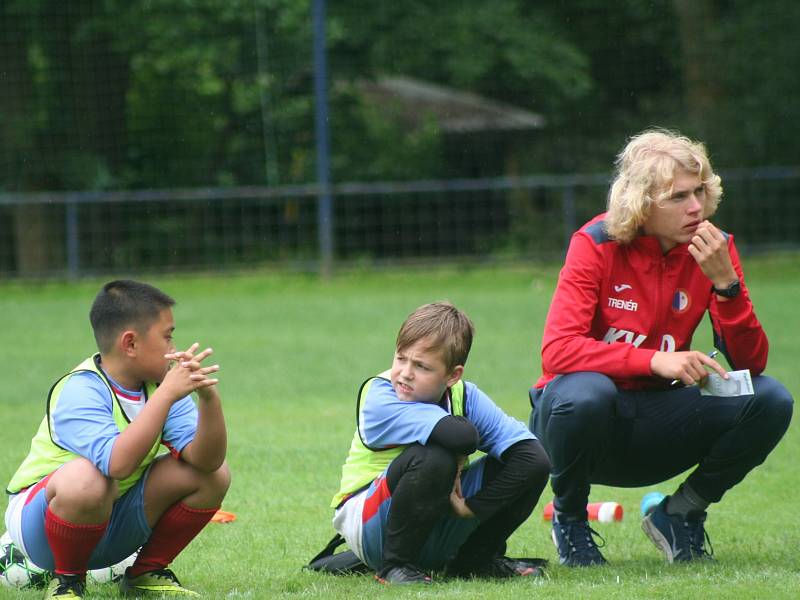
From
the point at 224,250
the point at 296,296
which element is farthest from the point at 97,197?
the point at 296,296

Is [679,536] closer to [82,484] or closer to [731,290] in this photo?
[731,290]

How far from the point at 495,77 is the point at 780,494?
15623mm

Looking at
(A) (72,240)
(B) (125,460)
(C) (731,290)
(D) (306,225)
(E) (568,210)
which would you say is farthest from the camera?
(E) (568,210)

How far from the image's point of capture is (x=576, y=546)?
3.87m

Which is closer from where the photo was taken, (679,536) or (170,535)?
(170,535)

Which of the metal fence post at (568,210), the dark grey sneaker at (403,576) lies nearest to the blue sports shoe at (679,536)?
the dark grey sneaker at (403,576)

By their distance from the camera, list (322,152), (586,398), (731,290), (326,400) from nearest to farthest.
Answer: (586,398), (731,290), (326,400), (322,152)

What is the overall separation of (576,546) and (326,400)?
12.1 ft

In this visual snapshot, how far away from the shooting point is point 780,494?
5027mm

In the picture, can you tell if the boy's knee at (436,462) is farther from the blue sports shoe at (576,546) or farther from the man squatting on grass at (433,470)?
the blue sports shoe at (576,546)

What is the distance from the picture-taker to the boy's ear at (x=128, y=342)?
341 cm

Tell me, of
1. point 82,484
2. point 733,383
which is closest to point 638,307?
point 733,383

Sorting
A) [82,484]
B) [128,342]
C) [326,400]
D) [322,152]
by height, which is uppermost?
[322,152]

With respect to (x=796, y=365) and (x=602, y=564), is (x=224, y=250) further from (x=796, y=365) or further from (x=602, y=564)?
(x=602, y=564)
